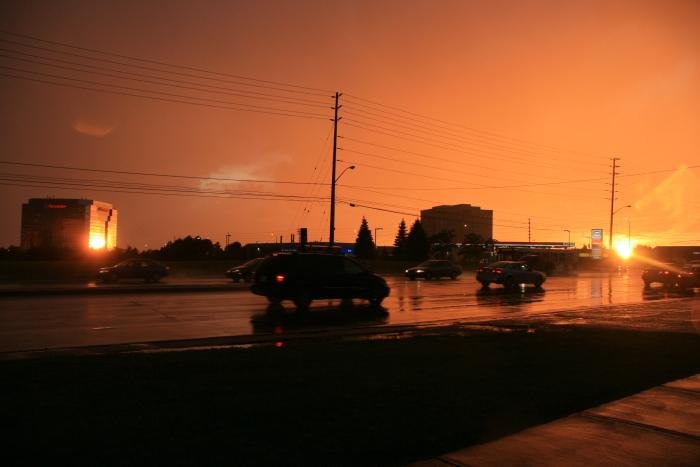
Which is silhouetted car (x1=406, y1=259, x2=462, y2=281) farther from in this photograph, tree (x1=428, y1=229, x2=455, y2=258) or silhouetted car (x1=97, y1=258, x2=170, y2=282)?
tree (x1=428, y1=229, x2=455, y2=258)

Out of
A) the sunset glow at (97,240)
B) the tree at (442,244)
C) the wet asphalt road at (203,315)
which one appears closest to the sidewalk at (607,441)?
the wet asphalt road at (203,315)

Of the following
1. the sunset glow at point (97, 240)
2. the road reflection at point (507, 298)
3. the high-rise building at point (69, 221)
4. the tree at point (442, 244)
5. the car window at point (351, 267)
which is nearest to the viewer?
the car window at point (351, 267)

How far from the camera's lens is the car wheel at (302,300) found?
20141 millimetres

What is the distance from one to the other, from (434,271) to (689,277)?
1761 cm

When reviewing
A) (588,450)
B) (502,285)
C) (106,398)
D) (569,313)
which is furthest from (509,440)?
(502,285)

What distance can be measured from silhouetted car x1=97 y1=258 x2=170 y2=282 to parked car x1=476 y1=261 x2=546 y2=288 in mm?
19656

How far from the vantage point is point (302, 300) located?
2022cm

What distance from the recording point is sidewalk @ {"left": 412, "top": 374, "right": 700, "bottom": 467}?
5121 mm

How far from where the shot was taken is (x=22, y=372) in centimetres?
838

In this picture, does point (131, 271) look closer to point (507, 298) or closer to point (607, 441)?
point (507, 298)

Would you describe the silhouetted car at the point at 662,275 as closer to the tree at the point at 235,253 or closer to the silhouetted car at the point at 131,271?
the silhouetted car at the point at 131,271

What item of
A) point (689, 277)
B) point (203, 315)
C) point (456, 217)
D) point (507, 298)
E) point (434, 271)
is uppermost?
point (456, 217)

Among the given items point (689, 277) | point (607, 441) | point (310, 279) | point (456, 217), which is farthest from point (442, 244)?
point (607, 441)

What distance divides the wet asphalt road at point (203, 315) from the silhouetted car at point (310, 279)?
1.85ft
